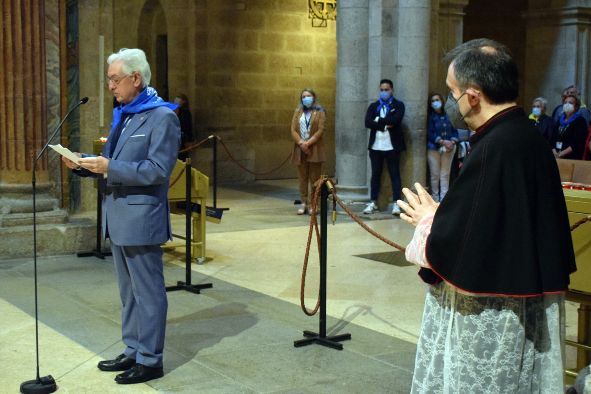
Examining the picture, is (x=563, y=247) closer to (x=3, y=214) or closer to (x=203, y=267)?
(x=203, y=267)

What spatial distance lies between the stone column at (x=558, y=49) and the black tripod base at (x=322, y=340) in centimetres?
1107

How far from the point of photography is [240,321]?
7.03 metres

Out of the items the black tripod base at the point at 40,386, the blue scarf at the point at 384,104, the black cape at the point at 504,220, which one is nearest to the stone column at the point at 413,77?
the blue scarf at the point at 384,104

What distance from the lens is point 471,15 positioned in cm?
2136

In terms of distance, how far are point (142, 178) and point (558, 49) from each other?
41.4 feet

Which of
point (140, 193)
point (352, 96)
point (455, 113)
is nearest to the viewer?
point (455, 113)

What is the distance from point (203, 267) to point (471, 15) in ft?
45.3

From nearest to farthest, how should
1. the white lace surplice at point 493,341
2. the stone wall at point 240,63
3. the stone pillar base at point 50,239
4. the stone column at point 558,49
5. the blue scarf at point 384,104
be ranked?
1. the white lace surplice at point 493,341
2. the stone pillar base at point 50,239
3. the blue scarf at point 384,104
4. the stone column at point 558,49
5. the stone wall at point 240,63

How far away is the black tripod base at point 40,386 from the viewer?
17.4 feet

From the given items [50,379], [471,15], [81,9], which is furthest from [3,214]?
[471,15]

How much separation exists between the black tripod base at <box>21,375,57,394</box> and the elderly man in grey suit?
37 cm

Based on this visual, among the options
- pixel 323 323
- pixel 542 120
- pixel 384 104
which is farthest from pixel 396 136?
pixel 323 323

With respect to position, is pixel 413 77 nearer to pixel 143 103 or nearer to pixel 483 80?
pixel 143 103

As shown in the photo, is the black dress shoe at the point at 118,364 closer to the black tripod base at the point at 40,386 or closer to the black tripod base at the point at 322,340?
the black tripod base at the point at 40,386
